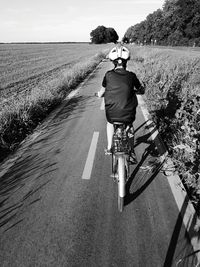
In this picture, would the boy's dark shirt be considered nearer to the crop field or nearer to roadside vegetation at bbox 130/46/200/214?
roadside vegetation at bbox 130/46/200/214

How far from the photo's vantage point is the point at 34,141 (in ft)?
19.0

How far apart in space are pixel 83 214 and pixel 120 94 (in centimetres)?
186

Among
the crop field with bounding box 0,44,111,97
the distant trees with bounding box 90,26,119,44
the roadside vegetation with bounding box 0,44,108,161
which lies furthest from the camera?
the distant trees with bounding box 90,26,119,44

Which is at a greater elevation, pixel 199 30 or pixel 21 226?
pixel 199 30

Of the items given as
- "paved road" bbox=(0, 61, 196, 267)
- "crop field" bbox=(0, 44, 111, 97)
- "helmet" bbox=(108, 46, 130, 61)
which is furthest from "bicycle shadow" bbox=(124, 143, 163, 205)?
"crop field" bbox=(0, 44, 111, 97)

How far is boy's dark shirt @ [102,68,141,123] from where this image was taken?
11.0 ft

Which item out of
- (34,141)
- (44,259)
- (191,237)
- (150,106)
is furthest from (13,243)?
(150,106)

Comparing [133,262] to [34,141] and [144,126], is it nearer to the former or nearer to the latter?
[34,141]

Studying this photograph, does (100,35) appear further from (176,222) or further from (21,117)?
(176,222)

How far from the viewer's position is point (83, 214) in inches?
130

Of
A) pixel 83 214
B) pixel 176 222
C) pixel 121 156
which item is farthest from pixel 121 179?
pixel 176 222

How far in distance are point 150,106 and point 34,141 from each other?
15.3 ft

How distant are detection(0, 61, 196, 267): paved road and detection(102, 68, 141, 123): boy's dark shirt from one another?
1317mm

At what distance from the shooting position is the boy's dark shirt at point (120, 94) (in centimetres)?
334
